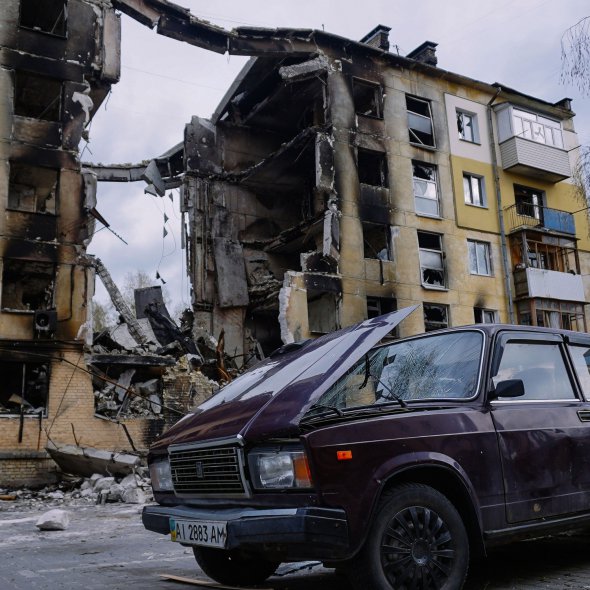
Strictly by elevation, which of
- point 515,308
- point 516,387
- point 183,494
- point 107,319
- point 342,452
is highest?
point 107,319

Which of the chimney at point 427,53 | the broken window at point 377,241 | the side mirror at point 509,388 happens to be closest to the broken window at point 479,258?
the broken window at point 377,241

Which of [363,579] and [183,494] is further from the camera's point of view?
[183,494]

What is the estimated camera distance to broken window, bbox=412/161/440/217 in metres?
24.5

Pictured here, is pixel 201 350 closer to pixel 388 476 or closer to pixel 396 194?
pixel 396 194

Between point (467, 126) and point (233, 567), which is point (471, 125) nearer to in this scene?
point (467, 126)

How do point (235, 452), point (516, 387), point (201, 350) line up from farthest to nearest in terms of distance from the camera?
point (201, 350) → point (516, 387) → point (235, 452)

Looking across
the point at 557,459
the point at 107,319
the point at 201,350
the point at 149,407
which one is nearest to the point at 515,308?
the point at 201,350

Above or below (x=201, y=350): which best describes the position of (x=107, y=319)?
above

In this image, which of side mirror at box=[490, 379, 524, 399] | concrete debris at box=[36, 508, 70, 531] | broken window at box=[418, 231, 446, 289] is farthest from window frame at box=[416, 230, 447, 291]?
side mirror at box=[490, 379, 524, 399]

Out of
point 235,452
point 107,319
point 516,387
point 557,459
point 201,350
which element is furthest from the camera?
point 107,319

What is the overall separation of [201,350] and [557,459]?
18.5 m

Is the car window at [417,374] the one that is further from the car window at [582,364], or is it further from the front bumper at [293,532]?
the car window at [582,364]

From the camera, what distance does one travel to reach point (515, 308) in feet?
82.7

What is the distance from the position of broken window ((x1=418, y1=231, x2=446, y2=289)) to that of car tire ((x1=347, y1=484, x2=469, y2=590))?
20215 millimetres
